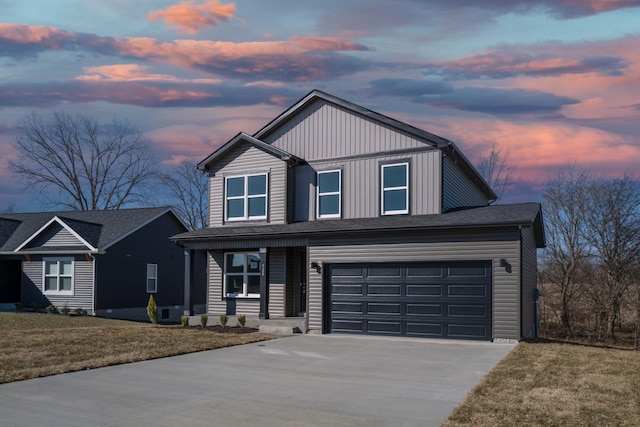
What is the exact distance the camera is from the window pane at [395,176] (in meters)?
19.3

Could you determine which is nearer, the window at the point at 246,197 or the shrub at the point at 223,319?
the shrub at the point at 223,319

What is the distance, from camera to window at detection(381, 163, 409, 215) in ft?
63.1

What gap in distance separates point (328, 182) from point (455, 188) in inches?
171

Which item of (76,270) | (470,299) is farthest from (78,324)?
(470,299)

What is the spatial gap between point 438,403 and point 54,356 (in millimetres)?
9077

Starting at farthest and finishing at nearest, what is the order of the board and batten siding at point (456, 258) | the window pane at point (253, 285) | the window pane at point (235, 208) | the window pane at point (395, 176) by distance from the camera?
the window pane at point (235, 208)
the window pane at point (253, 285)
the window pane at point (395, 176)
the board and batten siding at point (456, 258)

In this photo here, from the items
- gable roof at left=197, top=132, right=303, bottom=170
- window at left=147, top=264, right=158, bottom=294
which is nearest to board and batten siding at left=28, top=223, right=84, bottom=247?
window at left=147, top=264, right=158, bottom=294

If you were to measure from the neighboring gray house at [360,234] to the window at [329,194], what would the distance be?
0.12 ft

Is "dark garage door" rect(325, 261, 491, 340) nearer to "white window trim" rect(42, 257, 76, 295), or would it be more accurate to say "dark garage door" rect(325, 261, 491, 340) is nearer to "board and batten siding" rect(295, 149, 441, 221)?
"board and batten siding" rect(295, 149, 441, 221)

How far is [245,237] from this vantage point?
20156 millimetres

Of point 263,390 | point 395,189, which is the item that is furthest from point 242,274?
point 263,390

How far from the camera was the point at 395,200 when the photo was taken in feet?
63.6

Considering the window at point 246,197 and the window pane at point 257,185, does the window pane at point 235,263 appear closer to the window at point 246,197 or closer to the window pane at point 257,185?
the window at point 246,197

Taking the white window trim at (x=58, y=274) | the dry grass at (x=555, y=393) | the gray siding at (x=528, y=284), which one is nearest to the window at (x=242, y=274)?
the gray siding at (x=528, y=284)
